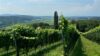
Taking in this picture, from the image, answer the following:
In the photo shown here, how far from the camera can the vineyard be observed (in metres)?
27.9

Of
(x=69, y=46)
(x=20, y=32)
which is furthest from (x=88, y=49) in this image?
(x=20, y=32)

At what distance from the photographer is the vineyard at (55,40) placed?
27.9 m

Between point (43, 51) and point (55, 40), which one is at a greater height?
point (43, 51)

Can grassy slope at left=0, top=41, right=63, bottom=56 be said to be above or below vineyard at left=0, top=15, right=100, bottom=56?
below

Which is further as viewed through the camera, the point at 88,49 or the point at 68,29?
the point at 68,29

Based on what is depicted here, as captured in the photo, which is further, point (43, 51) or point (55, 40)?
point (55, 40)

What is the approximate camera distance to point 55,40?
57.1 m

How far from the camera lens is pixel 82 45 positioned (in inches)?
1112

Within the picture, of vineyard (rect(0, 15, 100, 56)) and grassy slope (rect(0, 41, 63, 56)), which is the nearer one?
vineyard (rect(0, 15, 100, 56))

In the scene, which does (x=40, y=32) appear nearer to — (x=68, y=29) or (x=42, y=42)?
(x=42, y=42)

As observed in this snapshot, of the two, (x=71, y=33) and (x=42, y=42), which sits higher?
(x=71, y=33)

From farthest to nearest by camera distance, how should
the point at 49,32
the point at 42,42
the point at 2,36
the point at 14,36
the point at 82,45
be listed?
the point at 49,32, the point at 42,42, the point at 2,36, the point at 14,36, the point at 82,45

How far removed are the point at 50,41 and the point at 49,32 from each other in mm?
1961

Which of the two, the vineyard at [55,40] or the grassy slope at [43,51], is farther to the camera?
the grassy slope at [43,51]
